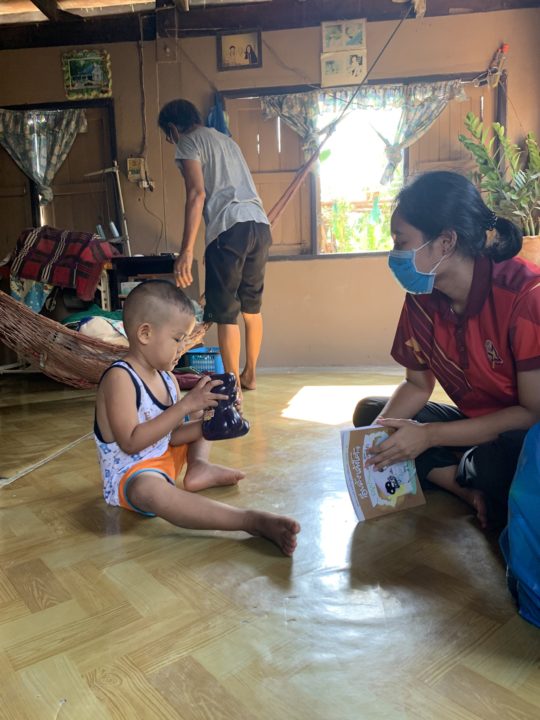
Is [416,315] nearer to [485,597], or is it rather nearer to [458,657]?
[485,597]

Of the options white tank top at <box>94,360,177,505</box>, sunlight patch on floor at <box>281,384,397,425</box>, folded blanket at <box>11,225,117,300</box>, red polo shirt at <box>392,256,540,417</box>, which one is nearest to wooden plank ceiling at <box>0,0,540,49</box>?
folded blanket at <box>11,225,117,300</box>

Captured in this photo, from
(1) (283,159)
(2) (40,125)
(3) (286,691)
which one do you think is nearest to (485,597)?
(3) (286,691)

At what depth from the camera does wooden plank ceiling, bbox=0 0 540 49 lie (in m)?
3.38

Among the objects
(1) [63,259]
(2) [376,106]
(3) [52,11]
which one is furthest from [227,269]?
(3) [52,11]

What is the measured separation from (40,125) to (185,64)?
3.50ft

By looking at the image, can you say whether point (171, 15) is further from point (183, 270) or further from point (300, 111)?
point (183, 270)

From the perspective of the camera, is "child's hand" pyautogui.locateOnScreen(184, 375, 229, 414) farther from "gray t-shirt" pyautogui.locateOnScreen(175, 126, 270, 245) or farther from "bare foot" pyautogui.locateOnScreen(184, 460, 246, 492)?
"gray t-shirt" pyautogui.locateOnScreen(175, 126, 270, 245)

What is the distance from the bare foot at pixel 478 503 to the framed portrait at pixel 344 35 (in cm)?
314

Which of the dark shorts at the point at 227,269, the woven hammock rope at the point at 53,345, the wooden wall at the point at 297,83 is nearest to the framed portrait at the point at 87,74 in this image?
the wooden wall at the point at 297,83

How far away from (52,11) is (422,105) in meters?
2.41

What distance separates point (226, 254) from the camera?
98.1 inches

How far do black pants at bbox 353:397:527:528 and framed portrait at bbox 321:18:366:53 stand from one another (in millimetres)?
2908

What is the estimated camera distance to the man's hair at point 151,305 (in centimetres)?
121

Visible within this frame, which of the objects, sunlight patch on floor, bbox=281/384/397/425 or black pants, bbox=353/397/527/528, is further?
sunlight patch on floor, bbox=281/384/397/425
